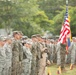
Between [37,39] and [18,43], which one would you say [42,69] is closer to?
[37,39]

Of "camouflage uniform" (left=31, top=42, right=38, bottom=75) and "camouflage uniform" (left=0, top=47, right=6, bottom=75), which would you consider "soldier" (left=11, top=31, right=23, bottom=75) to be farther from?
"camouflage uniform" (left=31, top=42, right=38, bottom=75)

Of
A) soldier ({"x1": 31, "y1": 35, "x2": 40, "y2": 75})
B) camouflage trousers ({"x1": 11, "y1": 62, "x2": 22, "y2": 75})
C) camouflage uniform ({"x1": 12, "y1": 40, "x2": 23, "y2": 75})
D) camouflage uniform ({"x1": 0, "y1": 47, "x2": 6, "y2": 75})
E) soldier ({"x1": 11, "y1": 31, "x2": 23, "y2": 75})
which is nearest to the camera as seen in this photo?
camouflage uniform ({"x1": 0, "y1": 47, "x2": 6, "y2": 75})

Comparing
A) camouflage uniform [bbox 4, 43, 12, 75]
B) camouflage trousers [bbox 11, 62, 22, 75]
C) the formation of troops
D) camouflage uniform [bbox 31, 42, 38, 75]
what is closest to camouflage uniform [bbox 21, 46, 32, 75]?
the formation of troops

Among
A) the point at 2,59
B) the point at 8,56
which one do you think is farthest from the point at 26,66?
the point at 2,59

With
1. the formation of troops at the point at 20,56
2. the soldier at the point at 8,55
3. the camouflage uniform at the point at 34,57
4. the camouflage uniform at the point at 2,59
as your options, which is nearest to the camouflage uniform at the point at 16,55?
the formation of troops at the point at 20,56

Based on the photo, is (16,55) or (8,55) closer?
(8,55)

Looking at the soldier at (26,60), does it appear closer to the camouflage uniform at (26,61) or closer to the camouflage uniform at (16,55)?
the camouflage uniform at (26,61)

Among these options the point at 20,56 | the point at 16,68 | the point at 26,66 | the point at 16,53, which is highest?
the point at 16,53

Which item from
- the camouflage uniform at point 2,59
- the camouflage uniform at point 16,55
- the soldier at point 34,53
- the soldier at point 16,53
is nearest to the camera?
the camouflage uniform at point 2,59

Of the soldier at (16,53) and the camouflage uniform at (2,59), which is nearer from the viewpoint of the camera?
the camouflage uniform at (2,59)

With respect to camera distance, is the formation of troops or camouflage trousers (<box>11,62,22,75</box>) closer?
the formation of troops

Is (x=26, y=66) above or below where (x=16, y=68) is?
below

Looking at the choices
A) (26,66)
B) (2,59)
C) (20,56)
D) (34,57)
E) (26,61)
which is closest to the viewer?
(2,59)

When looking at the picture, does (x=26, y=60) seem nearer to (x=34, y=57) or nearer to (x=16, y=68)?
(x=16, y=68)
